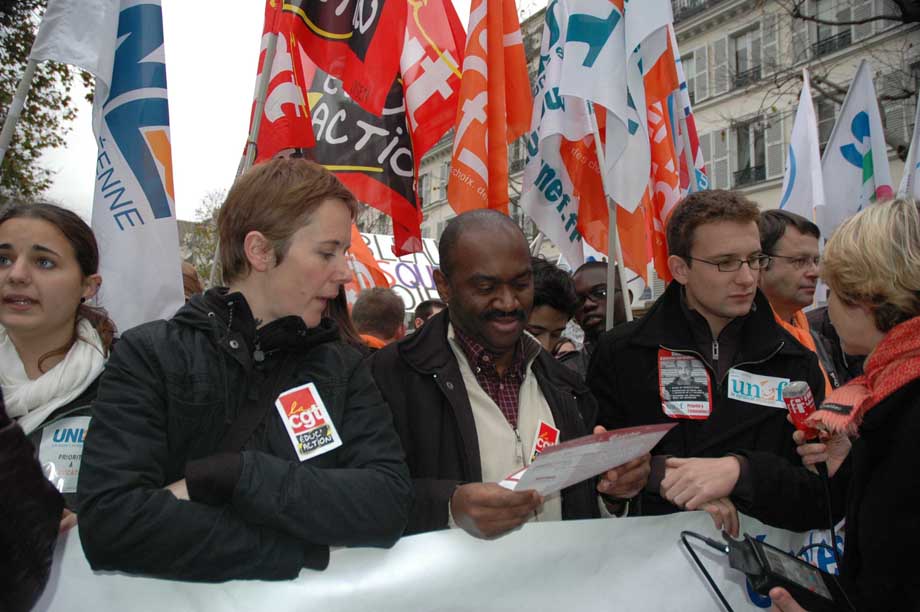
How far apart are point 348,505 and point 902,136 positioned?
22.1m

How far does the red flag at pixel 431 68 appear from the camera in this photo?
456cm

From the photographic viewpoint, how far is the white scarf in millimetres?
2023

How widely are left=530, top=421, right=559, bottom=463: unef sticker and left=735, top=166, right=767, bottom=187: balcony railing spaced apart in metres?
23.3

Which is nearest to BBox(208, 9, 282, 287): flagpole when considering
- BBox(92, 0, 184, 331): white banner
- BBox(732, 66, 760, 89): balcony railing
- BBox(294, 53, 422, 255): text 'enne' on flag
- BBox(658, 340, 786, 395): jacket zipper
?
BBox(92, 0, 184, 331): white banner

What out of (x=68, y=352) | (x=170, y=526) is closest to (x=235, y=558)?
(x=170, y=526)

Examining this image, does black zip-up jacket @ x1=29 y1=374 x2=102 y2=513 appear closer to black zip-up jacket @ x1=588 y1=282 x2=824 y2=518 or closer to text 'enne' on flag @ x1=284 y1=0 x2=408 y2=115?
black zip-up jacket @ x1=588 y1=282 x2=824 y2=518

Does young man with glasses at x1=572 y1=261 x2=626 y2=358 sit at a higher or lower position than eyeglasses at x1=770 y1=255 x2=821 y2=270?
lower

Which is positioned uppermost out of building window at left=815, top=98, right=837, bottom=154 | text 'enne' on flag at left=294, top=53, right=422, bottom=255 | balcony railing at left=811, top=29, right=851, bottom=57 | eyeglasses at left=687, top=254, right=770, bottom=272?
balcony railing at left=811, top=29, right=851, bottom=57

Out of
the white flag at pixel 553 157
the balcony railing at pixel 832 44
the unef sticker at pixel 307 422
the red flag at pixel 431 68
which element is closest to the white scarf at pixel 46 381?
the unef sticker at pixel 307 422

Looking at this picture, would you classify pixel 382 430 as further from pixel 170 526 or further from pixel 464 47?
pixel 464 47

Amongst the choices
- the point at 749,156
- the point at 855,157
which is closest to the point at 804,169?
the point at 855,157

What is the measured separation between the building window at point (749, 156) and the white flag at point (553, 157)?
20679 mm

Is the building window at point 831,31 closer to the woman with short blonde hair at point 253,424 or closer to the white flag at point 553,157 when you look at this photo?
the white flag at point 553,157

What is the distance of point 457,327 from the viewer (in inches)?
100
